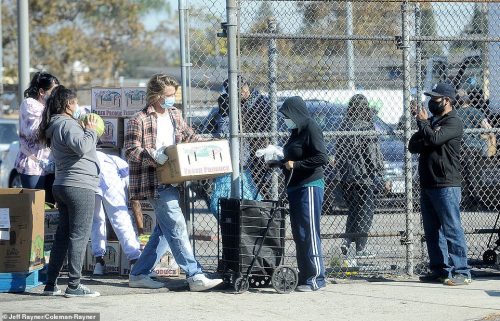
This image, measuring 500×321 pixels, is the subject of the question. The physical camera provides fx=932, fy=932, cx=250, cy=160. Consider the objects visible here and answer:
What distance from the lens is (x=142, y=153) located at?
845 cm

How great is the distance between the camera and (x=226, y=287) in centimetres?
875

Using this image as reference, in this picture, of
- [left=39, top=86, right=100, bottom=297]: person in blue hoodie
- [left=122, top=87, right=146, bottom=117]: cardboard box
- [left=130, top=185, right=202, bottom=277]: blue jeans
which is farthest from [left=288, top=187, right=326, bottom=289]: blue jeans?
[left=122, top=87, right=146, bottom=117]: cardboard box

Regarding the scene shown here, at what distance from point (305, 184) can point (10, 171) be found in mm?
11668

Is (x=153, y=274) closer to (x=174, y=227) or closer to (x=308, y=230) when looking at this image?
(x=174, y=227)

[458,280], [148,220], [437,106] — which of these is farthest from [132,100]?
[458,280]

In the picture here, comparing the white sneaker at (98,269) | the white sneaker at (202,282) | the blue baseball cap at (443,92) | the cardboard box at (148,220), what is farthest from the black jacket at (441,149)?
the white sneaker at (98,269)

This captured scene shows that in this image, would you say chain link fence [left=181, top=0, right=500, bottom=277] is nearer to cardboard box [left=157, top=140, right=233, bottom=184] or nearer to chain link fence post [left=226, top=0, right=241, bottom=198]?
chain link fence post [left=226, top=0, right=241, bottom=198]

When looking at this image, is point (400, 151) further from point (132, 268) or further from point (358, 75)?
point (132, 268)

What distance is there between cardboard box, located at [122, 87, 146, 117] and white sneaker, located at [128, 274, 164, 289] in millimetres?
1826

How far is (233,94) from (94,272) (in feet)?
7.64

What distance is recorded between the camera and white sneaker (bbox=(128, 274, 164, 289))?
8656 mm

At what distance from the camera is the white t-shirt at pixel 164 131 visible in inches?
337

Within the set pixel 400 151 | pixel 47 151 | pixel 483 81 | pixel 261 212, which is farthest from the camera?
pixel 400 151

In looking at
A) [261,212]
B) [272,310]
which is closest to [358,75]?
[261,212]
